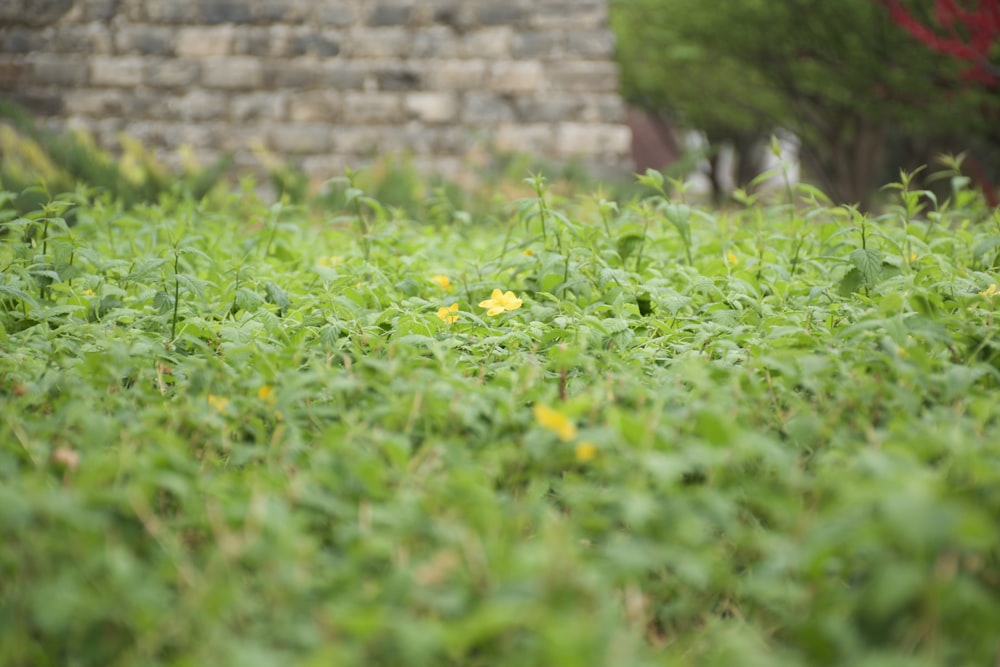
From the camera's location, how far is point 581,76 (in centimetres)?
636

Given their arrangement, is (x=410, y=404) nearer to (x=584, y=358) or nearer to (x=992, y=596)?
(x=584, y=358)

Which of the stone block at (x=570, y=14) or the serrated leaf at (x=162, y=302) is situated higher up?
the stone block at (x=570, y=14)

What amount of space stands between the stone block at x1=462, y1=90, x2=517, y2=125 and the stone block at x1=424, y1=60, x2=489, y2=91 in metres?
0.08

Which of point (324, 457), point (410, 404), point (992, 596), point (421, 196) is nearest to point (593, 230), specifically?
point (410, 404)

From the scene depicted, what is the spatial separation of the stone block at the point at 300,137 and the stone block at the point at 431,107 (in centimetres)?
67

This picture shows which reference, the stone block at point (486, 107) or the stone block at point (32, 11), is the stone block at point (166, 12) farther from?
the stone block at point (486, 107)

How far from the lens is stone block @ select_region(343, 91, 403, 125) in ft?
21.2

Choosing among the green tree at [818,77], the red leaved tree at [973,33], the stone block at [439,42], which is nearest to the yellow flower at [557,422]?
the stone block at [439,42]

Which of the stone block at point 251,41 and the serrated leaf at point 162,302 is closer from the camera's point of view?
the serrated leaf at point 162,302

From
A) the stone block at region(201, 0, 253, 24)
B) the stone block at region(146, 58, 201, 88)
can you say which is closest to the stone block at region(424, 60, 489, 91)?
the stone block at region(201, 0, 253, 24)

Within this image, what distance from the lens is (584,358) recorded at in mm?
1842

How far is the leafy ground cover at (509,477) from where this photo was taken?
1.11 meters

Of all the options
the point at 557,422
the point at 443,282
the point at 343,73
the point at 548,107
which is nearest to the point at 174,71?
the point at 343,73

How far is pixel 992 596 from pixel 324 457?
105 cm
